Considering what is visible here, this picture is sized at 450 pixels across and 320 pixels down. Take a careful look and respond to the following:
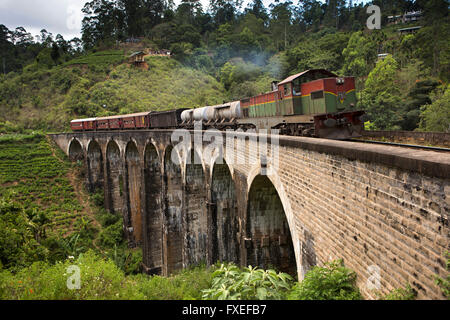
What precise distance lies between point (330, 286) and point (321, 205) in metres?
1.72

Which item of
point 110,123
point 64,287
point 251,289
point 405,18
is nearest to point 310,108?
point 251,289

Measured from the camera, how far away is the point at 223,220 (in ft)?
51.2

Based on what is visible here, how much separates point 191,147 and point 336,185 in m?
11.8

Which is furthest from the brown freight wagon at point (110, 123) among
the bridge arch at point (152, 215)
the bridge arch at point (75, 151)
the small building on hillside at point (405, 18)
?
the small building on hillside at point (405, 18)

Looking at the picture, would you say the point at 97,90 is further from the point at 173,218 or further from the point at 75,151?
the point at 173,218

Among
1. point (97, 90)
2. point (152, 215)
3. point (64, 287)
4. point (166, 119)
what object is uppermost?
point (97, 90)

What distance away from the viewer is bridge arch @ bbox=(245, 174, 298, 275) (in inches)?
464

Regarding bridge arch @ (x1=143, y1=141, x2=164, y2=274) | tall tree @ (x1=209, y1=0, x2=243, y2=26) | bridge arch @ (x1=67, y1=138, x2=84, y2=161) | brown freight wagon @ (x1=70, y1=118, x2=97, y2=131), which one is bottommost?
bridge arch @ (x1=143, y1=141, x2=164, y2=274)

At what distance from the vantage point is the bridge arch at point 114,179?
100 feet

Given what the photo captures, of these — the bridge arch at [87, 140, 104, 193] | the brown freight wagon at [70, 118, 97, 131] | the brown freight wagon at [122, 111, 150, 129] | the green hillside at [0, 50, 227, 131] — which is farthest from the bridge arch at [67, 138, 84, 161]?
the green hillside at [0, 50, 227, 131]

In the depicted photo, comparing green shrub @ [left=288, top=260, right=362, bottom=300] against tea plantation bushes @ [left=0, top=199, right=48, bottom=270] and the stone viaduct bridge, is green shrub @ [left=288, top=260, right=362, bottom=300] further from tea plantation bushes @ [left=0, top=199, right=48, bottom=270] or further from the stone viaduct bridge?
tea plantation bushes @ [left=0, top=199, right=48, bottom=270]

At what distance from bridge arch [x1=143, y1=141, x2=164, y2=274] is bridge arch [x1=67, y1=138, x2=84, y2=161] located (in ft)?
61.7

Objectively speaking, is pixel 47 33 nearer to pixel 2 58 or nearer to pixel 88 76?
pixel 2 58

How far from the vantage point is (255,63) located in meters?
70.8
